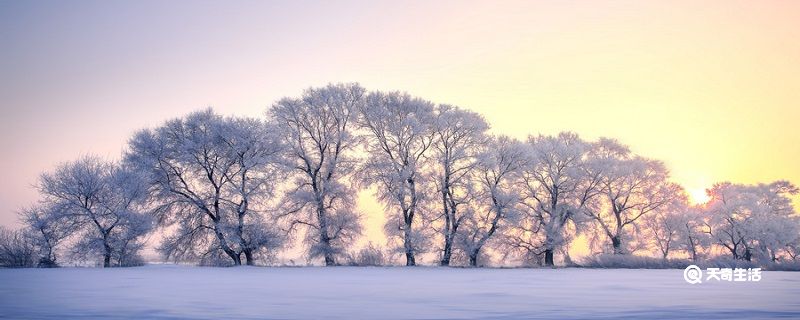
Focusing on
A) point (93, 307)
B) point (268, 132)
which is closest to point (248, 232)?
point (268, 132)

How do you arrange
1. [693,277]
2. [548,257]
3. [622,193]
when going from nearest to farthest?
[693,277] < [548,257] < [622,193]

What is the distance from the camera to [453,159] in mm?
34812

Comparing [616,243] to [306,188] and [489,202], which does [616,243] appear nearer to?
[489,202]

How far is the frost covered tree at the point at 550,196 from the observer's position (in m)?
38.5

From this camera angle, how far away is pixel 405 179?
1350 inches

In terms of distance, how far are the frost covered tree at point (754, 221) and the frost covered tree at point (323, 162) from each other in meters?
27.3

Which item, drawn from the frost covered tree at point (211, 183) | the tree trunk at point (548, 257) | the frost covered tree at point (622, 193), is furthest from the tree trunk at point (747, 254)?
the frost covered tree at point (211, 183)

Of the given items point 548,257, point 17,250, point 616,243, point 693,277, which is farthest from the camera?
point 616,243

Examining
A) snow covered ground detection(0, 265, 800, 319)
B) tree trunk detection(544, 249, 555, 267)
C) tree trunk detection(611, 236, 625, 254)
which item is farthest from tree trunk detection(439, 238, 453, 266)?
snow covered ground detection(0, 265, 800, 319)

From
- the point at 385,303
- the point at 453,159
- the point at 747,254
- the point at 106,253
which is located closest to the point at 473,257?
the point at 453,159

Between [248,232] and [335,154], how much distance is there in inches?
264

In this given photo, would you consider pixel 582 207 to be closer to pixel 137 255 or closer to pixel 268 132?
pixel 268 132

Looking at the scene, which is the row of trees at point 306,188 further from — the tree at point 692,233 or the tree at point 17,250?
the tree at point 692,233

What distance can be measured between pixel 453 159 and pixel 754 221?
77.5 ft
